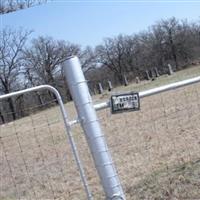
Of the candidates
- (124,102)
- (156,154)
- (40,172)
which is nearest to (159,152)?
(156,154)

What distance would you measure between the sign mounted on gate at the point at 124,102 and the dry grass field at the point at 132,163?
1.22 metres

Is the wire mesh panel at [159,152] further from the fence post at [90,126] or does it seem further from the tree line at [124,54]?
the tree line at [124,54]

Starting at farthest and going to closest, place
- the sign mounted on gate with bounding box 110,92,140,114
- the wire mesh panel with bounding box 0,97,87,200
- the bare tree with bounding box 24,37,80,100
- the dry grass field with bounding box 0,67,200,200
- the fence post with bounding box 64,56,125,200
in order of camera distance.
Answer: the bare tree with bounding box 24,37,80,100, the wire mesh panel with bounding box 0,97,87,200, the dry grass field with bounding box 0,67,200,200, the sign mounted on gate with bounding box 110,92,140,114, the fence post with bounding box 64,56,125,200

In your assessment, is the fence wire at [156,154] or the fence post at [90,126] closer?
the fence post at [90,126]

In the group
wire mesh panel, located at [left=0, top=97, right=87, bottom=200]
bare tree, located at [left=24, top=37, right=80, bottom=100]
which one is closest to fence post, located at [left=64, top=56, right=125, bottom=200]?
wire mesh panel, located at [left=0, top=97, right=87, bottom=200]

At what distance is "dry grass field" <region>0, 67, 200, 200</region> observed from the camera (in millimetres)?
5676

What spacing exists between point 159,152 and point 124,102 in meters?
3.86

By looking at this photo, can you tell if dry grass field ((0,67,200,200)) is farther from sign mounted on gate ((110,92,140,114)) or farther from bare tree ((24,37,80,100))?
bare tree ((24,37,80,100))

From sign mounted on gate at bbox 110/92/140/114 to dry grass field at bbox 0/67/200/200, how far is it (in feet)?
3.99

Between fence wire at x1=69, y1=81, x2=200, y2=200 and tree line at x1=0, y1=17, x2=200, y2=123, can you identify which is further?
tree line at x1=0, y1=17, x2=200, y2=123

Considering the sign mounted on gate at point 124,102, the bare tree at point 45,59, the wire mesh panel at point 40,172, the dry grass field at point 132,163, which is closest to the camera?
the sign mounted on gate at point 124,102

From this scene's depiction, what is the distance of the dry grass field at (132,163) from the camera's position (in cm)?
568

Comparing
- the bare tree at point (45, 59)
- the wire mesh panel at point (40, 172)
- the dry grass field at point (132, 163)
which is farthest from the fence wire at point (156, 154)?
the bare tree at point (45, 59)

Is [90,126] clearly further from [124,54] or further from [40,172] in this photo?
[124,54]
